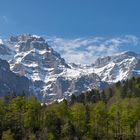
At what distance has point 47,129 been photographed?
171 meters

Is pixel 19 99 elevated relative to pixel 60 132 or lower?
elevated

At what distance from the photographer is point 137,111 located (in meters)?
177

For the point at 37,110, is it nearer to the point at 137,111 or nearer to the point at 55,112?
the point at 55,112

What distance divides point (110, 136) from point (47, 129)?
23.0m

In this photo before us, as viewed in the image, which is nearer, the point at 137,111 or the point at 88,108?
the point at 137,111

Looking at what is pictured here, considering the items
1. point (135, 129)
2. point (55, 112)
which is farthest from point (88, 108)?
point (135, 129)

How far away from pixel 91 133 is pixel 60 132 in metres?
11.4

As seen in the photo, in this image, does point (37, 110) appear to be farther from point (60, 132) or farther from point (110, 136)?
point (110, 136)

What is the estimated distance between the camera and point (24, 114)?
18000 centimetres

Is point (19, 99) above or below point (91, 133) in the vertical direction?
above

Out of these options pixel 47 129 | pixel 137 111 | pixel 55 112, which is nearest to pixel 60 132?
pixel 47 129

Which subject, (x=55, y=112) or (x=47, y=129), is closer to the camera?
(x=47, y=129)

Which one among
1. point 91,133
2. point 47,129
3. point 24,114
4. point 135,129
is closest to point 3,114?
point 24,114

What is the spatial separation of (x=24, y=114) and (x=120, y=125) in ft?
121
